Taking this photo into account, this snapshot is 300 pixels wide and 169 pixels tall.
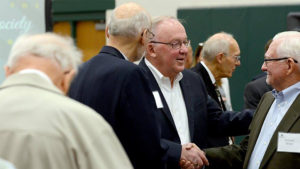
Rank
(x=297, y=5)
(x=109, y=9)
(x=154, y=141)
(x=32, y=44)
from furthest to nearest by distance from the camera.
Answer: (x=109, y=9)
(x=297, y=5)
(x=154, y=141)
(x=32, y=44)

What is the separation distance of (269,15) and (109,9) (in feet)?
12.1

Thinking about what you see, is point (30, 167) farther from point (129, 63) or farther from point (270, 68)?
point (270, 68)

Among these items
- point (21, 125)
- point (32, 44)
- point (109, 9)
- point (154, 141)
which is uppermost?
point (32, 44)

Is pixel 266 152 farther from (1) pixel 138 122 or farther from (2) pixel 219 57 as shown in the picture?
(2) pixel 219 57

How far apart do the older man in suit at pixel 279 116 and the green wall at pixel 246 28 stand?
7.15 m

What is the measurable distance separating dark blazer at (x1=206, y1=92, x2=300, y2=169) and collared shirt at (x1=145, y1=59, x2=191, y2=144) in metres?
0.24

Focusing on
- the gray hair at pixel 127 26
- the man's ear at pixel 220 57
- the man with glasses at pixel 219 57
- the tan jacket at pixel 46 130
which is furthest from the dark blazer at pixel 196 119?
the tan jacket at pixel 46 130

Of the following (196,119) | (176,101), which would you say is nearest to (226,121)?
(196,119)

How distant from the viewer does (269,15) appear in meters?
11.6

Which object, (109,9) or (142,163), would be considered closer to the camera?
(142,163)

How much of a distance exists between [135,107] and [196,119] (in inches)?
49.0

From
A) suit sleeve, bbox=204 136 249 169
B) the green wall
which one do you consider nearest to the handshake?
suit sleeve, bbox=204 136 249 169

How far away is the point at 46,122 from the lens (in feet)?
8.42

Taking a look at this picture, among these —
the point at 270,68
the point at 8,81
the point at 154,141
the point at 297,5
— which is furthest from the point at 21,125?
the point at 297,5
